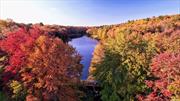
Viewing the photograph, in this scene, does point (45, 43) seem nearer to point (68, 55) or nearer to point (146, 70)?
point (68, 55)

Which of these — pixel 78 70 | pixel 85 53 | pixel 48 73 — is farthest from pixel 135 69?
pixel 85 53

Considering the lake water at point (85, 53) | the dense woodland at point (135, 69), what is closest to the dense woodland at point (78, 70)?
the dense woodland at point (135, 69)

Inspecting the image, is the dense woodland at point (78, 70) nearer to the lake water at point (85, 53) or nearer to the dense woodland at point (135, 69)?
the dense woodland at point (135, 69)

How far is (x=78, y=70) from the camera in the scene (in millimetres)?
49875

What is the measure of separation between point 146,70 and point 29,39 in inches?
→ 671

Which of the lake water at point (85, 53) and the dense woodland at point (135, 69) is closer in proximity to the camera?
the dense woodland at point (135, 69)

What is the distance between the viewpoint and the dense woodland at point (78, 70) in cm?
4516

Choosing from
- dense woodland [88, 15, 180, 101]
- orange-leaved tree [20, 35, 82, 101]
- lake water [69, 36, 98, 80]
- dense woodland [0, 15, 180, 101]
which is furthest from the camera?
lake water [69, 36, 98, 80]

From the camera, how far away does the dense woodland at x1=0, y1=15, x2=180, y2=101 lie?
45162 mm

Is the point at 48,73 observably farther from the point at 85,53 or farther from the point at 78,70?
the point at 85,53


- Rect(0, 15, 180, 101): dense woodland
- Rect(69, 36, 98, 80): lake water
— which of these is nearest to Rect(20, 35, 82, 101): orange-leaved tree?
Rect(0, 15, 180, 101): dense woodland

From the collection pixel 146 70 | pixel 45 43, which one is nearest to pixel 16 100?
pixel 45 43

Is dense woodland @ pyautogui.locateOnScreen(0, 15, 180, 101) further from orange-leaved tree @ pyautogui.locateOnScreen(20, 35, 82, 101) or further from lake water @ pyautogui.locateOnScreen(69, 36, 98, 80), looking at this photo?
lake water @ pyautogui.locateOnScreen(69, 36, 98, 80)

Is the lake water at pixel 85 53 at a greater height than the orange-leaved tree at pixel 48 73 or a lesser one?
lesser
